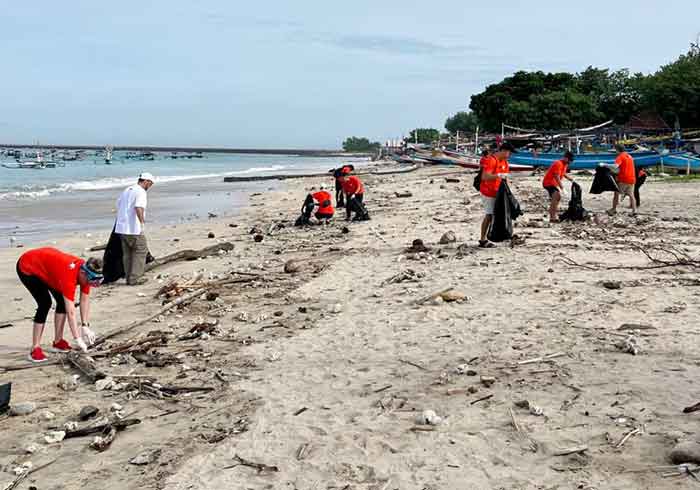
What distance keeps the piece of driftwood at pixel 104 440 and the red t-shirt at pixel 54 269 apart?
2.12 metres

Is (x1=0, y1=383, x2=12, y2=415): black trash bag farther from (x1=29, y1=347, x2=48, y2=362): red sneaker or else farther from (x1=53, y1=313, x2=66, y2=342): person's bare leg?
(x1=53, y1=313, x2=66, y2=342): person's bare leg

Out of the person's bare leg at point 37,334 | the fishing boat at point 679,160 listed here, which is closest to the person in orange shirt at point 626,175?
the person's bare leg at point 37,334

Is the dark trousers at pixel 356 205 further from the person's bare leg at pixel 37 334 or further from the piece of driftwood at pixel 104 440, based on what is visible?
the piece of driftwood at pixel 104 440

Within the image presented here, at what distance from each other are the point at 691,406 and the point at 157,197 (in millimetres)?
26908

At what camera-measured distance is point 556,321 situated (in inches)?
254

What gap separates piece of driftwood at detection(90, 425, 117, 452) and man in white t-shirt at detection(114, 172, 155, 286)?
18.3 feet

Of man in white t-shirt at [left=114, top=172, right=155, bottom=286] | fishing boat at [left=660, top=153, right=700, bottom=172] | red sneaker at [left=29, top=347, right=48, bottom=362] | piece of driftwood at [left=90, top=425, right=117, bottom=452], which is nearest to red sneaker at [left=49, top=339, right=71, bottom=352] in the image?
red sneaker at [left=29, top=347, right=48, bottom=362]

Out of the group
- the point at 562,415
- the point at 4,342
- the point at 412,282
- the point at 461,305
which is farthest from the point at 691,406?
the point at 4,342

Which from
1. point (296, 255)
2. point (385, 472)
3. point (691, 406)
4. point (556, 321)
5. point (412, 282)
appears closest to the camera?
point (385, 472)

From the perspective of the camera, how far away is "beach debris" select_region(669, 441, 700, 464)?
12.0 ft

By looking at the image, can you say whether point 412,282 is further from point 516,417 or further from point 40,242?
point 40,242

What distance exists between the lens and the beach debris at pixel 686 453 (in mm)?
3646

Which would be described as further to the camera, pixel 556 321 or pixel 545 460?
pixel 556 321

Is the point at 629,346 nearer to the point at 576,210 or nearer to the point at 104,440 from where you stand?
the point at 104,440
